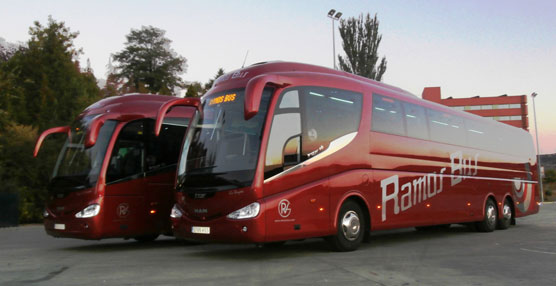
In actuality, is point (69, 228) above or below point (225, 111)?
below

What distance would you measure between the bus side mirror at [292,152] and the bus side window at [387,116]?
2339 millimetres

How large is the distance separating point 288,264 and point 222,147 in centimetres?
229

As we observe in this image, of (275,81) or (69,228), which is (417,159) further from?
(69,228)

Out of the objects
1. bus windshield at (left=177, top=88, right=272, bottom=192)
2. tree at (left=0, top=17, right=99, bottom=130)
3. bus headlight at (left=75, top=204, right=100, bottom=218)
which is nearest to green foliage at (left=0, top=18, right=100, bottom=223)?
tree at (left=0, top=17, right=99, bottom=130)

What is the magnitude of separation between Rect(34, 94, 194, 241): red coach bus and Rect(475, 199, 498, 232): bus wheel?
9.16m

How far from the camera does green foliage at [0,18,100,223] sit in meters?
25.8

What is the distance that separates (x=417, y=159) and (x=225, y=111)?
16.9 feet

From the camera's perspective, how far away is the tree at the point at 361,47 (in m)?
39.7

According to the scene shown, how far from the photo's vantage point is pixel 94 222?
10.6 m

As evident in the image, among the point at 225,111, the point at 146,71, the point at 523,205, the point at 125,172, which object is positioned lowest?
the point at 523,205

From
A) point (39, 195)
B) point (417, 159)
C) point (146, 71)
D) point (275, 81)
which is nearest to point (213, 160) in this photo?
point (275, 81)

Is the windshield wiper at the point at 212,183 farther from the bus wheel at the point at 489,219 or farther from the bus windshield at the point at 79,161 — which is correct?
the bus wheel at the point at 489,219

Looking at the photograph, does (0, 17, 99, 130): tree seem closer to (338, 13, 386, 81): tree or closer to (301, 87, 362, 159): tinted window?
(338, 13, 386, 81): tree

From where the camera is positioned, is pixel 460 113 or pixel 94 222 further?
pixel 460 113
